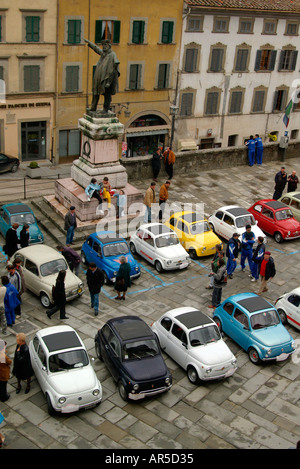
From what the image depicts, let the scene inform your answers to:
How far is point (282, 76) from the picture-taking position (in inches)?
1665

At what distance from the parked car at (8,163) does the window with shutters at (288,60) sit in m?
21.3

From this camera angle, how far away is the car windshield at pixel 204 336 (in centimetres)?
1488

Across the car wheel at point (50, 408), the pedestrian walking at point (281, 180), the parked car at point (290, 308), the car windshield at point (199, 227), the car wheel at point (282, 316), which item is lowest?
the car wheel at point (50, 408)

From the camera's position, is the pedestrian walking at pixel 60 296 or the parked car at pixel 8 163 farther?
the parked car at pixel 8 163

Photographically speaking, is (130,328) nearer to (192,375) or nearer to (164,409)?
(192,375)

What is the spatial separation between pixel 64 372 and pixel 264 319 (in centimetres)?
593

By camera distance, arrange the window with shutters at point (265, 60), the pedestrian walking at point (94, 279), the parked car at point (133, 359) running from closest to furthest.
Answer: the parked car at point (133, 359), the pedestrian walking at point (94, 279), the window with shutters at point (265, 60)

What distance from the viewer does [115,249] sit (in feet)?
65.0

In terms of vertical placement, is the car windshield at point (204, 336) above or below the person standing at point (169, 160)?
below

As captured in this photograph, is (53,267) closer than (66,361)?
No

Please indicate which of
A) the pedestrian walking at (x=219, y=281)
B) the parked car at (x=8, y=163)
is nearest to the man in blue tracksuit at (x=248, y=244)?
the pedestrian walking at (x=219, y=281)

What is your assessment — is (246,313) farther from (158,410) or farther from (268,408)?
(158,410)

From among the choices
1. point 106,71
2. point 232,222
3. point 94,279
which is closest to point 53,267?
point 94,279

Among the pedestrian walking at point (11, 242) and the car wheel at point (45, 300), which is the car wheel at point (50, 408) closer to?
the car wheel at point (45, 300)
